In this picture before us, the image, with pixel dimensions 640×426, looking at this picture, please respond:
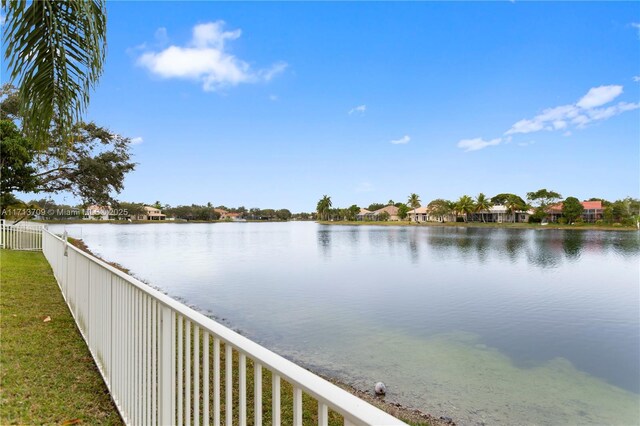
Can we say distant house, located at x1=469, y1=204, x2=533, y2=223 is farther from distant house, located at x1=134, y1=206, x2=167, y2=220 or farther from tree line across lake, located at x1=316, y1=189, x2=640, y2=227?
distant house, located at x1=134, y1=206, x2=167, y2=220

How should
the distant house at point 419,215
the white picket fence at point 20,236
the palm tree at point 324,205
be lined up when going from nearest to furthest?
the white picket fence at point 20,236, the distant house at point 419,215, the palm tree at point 324,205

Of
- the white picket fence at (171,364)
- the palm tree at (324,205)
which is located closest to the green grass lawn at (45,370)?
the white picket fence at (171,364)

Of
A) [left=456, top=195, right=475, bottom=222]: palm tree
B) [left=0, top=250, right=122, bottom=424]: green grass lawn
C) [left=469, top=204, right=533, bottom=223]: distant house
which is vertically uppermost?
[left=456, top=195, right=475, bottom=222]: palm tree

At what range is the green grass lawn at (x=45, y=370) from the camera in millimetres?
3076

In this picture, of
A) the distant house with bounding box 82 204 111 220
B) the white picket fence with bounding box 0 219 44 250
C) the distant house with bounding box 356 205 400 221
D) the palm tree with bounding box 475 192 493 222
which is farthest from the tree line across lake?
the white picket fence with bounding box 0 219 44 250

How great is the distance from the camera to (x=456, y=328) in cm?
940

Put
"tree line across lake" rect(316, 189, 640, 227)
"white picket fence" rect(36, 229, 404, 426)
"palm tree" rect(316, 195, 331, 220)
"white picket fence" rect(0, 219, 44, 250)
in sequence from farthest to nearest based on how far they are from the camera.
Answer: "palm tree" rect(316, 195, 331, 220)
"tree line across lake" rect(316, 189, 640, 227)
"white picket fence" rect(0, 219, 44, 250)
"white picket fence" rect(36, 229, 404, 426)

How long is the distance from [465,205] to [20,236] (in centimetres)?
8436

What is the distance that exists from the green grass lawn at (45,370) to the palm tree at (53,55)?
232 centimetres

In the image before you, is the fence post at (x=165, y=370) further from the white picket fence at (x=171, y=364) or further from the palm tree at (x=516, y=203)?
the palm tree at (x=516, y=203)

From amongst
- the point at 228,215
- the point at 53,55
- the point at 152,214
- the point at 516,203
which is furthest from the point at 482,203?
the point at 152,214

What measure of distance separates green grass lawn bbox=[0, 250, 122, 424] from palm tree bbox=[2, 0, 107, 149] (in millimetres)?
2318

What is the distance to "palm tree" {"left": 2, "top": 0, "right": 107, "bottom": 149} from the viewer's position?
10.5 feet

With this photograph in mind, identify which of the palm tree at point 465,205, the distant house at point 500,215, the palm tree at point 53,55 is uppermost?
the palm tree at point 465,205
